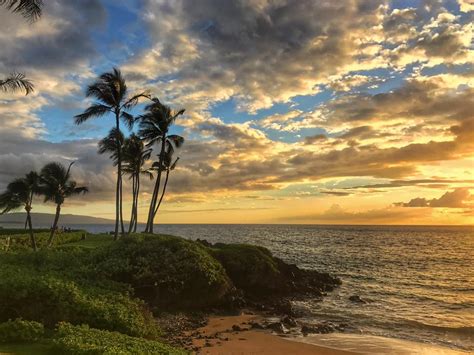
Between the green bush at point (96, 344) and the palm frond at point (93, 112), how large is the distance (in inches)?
1062

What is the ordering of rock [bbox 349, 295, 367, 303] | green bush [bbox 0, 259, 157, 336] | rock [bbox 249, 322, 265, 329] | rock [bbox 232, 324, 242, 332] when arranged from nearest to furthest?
green bush [bbox 0, 259, 157, 336]
rock [bbox 232, 324, 242, 332]
rock [bbox 249, 322, 265, 329]
rock [bbox 349, 295, 367, 303]

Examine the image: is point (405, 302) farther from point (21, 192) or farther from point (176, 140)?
point (21, 192)

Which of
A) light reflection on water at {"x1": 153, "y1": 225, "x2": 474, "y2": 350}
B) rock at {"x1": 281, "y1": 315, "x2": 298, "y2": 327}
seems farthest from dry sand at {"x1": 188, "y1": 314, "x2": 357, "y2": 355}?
light reflection on water at {"x1": 153, "y1": 225, "x2": 474, "y2": 350}

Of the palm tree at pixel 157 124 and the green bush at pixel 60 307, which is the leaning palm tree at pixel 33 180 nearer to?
the palm tree at pixel 157 124

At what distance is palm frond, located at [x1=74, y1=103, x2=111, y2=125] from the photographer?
36688 millimetres

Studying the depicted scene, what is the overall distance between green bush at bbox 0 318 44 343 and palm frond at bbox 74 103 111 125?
1067 inches

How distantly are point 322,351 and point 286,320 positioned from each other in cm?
508

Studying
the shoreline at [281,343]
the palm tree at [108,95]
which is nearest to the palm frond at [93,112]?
the palm tree at [108,95]

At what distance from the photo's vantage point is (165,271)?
952 inches

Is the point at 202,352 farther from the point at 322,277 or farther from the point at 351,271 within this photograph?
the point at 351,271

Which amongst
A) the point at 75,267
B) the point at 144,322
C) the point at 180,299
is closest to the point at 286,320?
the point at 180,299

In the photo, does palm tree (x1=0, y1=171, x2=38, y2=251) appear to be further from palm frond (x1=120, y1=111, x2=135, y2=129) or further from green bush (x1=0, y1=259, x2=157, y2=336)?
green bush (x1=0, y1=259, x2=157, y2=336)

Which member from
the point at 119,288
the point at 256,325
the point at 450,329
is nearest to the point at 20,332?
the point at 119,288

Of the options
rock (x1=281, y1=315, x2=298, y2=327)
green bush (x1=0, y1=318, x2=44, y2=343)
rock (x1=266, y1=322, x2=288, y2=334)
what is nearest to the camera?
green bush (x1=0, y1=318, x2=44, y2=343)
